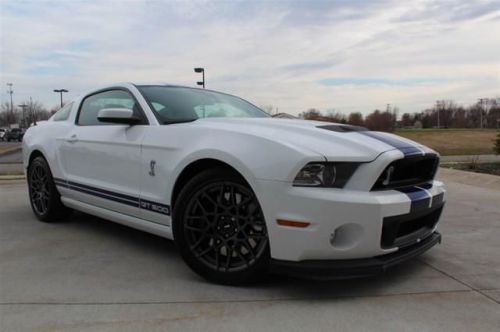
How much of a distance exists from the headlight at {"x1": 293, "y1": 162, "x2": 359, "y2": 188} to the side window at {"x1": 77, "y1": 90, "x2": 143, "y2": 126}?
6.04 feet

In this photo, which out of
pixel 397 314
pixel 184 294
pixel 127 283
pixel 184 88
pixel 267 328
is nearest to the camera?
pixel 267 328

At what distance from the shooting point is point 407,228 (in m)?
3.41

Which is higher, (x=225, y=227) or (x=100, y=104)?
(x=100, y=104)

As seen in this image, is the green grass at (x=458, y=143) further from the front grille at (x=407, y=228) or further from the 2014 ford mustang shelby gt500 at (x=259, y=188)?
the 2014 ford mustang shelby gt500 at (x=259, y=188)

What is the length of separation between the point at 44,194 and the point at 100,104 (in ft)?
4.57

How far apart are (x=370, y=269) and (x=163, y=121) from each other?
1988 mm

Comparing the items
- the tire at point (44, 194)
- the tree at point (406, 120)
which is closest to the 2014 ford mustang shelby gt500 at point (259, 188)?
the tire at point (44, 194)

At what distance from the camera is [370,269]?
3033 millimetres

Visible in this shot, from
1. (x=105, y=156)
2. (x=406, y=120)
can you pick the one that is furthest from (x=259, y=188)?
(x=406, y=120)

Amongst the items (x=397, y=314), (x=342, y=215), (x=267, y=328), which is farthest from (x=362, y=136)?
(x=267, y=328)

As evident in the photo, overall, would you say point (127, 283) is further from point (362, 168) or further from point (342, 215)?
point (362, 168)

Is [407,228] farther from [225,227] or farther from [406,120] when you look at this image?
[406,120]

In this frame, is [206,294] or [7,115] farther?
[7,115]

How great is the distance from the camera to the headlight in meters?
3.01
